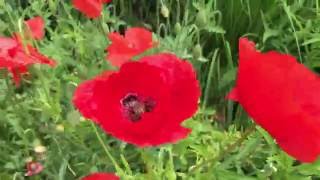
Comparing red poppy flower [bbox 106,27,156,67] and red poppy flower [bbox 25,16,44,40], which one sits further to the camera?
red poppy flower [bbox 25,16,44,40]

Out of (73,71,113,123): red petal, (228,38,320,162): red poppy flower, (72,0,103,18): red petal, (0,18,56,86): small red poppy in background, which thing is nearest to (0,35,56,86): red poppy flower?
(0,18,56,86): small red poppy in background

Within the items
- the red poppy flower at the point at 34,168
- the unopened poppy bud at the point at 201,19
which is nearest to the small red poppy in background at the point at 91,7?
the unopened poppy bud at the point at 201,19


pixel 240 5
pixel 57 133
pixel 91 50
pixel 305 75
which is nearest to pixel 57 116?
pixel 57 133

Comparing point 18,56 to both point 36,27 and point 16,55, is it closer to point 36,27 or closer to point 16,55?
point 16,55

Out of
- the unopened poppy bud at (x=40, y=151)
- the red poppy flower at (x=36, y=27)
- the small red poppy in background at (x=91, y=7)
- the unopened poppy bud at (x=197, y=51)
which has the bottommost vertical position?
the unopened poppy bud at (x=40, y=151)

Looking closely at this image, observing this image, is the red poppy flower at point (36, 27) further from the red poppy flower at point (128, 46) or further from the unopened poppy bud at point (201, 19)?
the unopened poppy bud at point (201, 19)

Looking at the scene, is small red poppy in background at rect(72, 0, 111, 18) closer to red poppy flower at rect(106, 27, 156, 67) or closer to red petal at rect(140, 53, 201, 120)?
red poppy flower at rect(106, 27, 156, 67)

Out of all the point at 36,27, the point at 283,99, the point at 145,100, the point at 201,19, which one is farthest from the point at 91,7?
the point at 283,99

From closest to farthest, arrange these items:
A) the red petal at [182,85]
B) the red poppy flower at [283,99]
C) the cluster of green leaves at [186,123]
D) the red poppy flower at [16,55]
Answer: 1. the red poppy flower at [283,99]
2. the red petal at [182,85]
3. the red poppy flower at [16,55]
4. the cluster of green leaves at [186,123]

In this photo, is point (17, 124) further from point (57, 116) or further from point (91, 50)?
point (91, 50)
